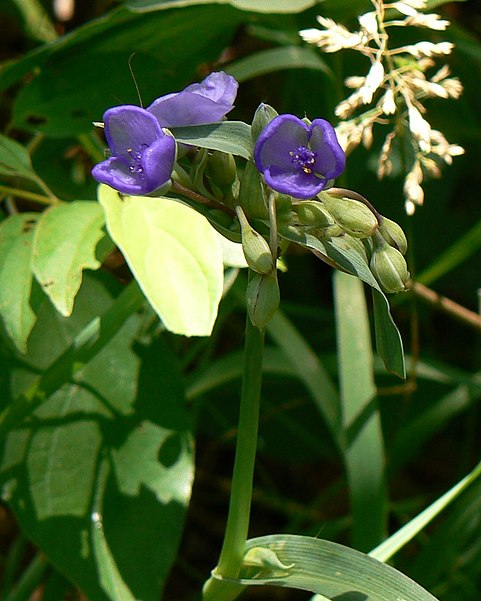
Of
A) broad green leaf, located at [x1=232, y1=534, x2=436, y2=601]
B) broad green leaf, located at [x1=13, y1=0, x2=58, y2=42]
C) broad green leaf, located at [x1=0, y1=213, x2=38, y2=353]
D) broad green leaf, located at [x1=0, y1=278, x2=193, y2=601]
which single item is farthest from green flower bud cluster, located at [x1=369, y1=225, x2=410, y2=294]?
broad green leaf, located at [x1=13, y1=0, x2=58, y2=42]

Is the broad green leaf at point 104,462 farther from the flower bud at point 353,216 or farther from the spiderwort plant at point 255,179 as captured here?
the flower bud at point 353,216

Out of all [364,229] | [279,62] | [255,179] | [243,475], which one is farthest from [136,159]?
[279,62]

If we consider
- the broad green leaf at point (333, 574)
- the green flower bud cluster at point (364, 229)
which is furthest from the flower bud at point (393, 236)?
the broad green leaf at point (333, 574)

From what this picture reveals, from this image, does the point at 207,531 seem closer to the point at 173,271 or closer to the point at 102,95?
the point at 102,95

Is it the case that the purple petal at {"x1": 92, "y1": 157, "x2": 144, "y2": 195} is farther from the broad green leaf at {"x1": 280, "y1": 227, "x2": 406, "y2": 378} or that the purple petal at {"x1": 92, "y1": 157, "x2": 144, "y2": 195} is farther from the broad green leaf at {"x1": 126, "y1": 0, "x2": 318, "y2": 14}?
the broad green leaf at {"x1": 126, "y1": 0, "x2": 318, "y2": 14}

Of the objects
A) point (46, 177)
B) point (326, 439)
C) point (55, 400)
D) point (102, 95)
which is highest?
point (102, 95)

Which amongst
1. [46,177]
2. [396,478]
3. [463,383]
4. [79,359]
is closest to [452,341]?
[396,478]
